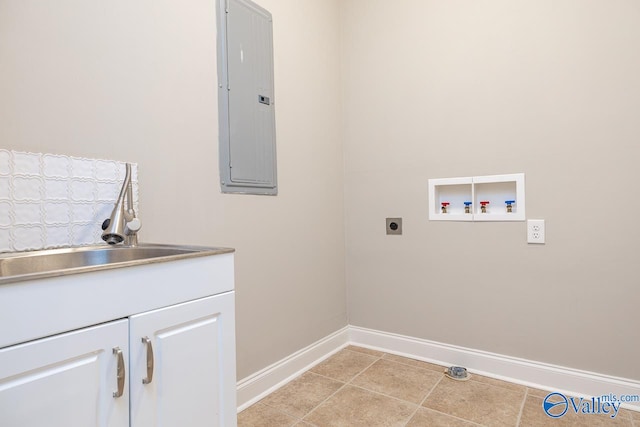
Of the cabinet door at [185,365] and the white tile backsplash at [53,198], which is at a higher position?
the white tile backsplash at [53,198]

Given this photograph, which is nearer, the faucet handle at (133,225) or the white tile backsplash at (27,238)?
the white tile backsplash at (27,238)

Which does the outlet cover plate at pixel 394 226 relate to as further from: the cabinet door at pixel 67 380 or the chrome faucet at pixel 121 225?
the cabinet door at pixel 67 380

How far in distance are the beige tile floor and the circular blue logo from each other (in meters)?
0.02

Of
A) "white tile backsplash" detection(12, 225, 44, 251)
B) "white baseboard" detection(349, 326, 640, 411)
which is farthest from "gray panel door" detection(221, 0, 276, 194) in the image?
"white baseboard" detection(349, 326, 640, 411)

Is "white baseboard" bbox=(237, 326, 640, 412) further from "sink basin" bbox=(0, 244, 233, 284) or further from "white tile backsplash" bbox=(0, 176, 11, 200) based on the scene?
"white tile backsplash" bbox=(0, 176, 11, 200)

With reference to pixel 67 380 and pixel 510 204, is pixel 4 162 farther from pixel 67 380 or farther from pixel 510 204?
pixel 510 204

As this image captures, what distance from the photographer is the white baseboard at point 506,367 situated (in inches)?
68.3

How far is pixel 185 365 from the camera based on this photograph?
3.32ft

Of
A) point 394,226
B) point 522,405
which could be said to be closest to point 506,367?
point 522,405

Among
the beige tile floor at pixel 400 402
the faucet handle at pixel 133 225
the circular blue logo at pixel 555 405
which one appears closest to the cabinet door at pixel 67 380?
the faucet handle at pixel 133 225

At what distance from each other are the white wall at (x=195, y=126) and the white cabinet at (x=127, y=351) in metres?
0.51

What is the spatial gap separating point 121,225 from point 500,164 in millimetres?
1853

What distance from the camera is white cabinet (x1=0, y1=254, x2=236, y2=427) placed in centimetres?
72

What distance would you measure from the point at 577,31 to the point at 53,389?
2440 mm
